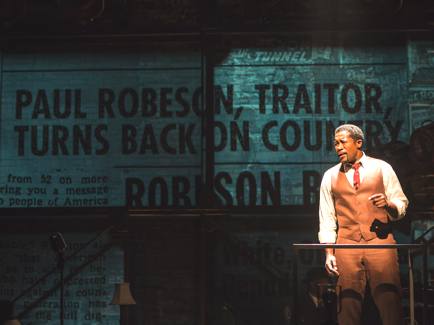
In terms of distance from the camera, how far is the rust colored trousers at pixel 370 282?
633cm

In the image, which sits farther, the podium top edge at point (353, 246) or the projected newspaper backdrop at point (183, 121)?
the projected newspaper backdrop at point (183, 121)

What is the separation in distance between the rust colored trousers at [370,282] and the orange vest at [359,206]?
10cm

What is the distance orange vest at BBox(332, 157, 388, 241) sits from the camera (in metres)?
6.50

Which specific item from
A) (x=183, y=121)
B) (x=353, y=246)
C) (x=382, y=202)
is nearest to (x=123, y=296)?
(x=183, y=121)

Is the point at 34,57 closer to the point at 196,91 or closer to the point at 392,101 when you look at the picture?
the point at 196,91

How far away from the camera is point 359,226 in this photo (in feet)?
21.4

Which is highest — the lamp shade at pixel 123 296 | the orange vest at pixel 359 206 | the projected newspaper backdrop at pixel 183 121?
the projected newspaper backdrop at pixel 183 121

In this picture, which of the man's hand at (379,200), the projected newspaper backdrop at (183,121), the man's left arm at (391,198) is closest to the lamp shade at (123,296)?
the projected newspaper backdrop at (183,121)

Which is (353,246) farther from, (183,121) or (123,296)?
(183,121)

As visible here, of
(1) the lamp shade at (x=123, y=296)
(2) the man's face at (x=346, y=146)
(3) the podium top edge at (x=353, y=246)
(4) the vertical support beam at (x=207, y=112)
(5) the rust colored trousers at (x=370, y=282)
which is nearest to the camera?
(3) the podium top edge at (x=353, y=246)

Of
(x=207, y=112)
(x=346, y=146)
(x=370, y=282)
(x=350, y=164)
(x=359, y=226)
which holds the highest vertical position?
(x=207, y=112)

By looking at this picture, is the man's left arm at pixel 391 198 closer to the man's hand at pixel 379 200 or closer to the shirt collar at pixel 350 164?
the man's hand at pixel 379 200

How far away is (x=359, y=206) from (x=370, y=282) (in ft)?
2.08

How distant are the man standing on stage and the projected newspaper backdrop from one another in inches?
194
